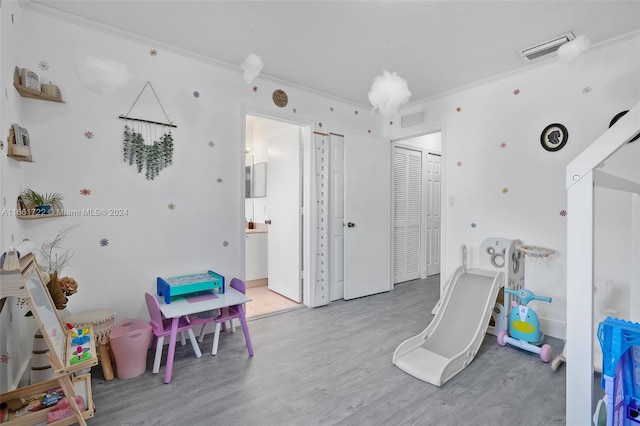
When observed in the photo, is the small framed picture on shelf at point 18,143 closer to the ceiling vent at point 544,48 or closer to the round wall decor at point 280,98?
the round wall decor at point 280,98

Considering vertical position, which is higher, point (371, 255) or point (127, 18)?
point (127, 18)

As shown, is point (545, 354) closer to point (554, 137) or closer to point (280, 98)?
point (554, 137)

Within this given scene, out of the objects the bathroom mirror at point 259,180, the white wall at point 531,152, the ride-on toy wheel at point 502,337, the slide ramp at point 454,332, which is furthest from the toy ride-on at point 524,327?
the bathroom mirror at point 259,180

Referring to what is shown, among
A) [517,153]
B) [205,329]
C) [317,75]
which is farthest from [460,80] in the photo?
[205,329]

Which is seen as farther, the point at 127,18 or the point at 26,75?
the point at 127,18

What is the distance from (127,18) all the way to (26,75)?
75cm

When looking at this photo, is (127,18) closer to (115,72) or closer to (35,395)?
(115,72)

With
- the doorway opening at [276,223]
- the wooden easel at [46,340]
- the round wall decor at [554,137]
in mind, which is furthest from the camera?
the doorway opening at [276,223]

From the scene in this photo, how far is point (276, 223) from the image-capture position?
4.01 m

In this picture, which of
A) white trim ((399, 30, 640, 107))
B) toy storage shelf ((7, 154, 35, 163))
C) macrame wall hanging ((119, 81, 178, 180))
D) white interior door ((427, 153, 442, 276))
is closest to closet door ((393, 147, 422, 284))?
white interior door ((427, 153, 442, 276))

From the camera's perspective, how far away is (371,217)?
4012mm

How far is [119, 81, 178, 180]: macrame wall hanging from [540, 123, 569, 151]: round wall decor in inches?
129

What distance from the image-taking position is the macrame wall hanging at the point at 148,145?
96.8 inches

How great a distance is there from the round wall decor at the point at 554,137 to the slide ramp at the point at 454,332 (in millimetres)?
1245
